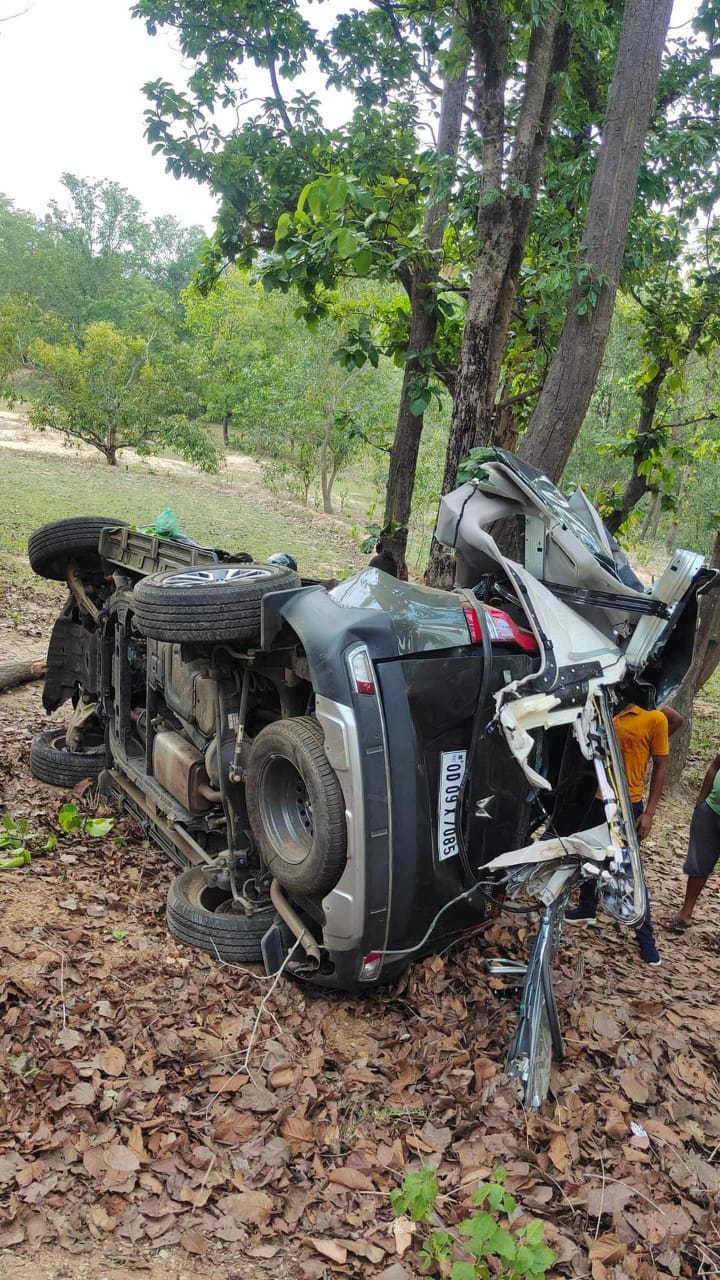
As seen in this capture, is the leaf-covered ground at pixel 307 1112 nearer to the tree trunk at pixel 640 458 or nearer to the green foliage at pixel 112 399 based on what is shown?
the tree trunk at pixel 640 458

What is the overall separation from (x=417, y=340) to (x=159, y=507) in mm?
15561

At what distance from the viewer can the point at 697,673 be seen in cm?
802

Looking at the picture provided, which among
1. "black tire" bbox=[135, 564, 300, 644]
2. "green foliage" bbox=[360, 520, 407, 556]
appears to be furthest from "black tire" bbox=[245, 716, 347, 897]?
"green foliage" bbox=[360, 520, 407, 556]

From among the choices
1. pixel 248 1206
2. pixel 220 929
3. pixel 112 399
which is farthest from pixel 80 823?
pixel 112 399

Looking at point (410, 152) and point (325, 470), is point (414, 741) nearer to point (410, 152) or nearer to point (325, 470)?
point (410, 152)

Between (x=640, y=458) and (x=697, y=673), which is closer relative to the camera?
(x=640, y=458)

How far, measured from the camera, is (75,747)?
6605mm

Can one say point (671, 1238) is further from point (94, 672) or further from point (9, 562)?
point (9, 562)

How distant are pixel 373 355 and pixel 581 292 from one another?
7.38 feet

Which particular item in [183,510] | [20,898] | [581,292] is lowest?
[183,510]

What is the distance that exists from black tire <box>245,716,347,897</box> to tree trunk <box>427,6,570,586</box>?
3279 millimetres

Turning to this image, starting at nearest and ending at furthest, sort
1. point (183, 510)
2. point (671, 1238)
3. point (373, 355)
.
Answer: point (671, 1238) → point (373, 355) → point (183, 510)

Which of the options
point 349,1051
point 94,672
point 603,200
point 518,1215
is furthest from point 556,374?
point 518,1215

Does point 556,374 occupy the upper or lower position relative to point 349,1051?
upper
